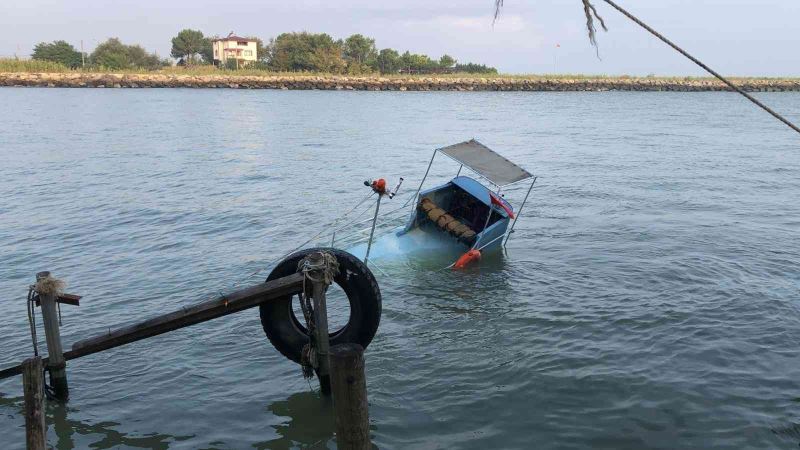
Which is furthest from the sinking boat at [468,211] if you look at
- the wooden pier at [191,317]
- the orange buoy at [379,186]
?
the wooden pier at [191,317]

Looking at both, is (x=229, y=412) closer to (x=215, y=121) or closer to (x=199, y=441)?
(x=199, y=441)

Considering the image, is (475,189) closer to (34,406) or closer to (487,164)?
(487,164)

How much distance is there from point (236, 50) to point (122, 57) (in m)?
23.1

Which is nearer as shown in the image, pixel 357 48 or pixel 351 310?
pixel 351 310

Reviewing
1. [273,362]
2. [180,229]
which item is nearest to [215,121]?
[180,229]

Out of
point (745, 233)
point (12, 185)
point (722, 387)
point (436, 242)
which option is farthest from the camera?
point (12, 185)

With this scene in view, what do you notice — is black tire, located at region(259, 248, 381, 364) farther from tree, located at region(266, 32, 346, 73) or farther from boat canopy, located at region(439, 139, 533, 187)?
tree, located at region(266, 32, 346, 73)

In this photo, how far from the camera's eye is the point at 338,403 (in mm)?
6094

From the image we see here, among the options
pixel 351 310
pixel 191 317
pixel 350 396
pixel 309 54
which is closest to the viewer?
pixel 350 396

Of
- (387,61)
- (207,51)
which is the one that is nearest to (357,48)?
(387,61)

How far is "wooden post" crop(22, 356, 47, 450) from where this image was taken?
21.0 ft

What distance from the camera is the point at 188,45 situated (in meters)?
147

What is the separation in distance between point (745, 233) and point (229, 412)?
1574cm

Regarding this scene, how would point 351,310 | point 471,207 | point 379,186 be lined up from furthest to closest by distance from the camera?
point 471,207 < point 379,186 < point 351,310
